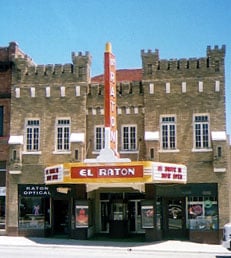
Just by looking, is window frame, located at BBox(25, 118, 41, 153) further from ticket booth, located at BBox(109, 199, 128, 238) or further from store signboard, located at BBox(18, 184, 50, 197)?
ticket booth, located at BBox(109, 199, 128, 238)

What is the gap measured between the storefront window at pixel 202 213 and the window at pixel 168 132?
308 centimetres

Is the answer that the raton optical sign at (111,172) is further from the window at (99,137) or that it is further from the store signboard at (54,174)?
the window at (99,137)

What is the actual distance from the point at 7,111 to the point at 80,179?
7.75m

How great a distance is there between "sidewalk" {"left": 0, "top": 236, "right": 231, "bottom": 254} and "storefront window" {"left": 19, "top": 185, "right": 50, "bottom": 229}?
4.44 feet

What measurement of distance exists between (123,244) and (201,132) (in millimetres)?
7242

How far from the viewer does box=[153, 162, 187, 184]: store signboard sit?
22.7 m

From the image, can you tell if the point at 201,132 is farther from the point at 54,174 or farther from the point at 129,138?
the point at 54,174

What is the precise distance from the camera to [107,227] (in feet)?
90.7

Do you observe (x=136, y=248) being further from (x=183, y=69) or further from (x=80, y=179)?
(x=183, y=69)

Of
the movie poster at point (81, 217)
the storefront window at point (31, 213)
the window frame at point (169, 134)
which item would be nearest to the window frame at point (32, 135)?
the storefront window at point (31, 213)

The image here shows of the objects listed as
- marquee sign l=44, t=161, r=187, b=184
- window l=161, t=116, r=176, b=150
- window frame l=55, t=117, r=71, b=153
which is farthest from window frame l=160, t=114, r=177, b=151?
window frame l=55, t=117, r=71, b=153

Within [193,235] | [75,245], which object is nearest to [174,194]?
[193,235]

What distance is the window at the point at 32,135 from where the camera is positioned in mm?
27328

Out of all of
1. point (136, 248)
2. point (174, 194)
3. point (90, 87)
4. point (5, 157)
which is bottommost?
point (136, 248)
